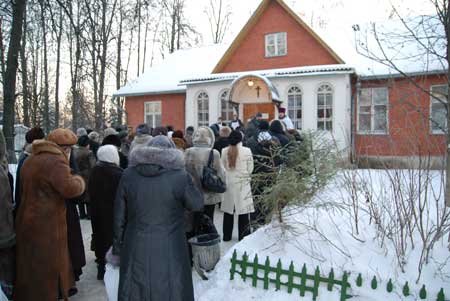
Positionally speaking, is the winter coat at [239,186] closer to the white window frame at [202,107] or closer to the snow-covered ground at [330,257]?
the snow-covered ground at [330,257]

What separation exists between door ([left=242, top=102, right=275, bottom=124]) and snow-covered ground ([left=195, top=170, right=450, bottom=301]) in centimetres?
1110

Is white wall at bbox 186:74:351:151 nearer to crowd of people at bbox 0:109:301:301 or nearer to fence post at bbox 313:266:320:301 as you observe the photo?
fence post at bbox 313:266:320:301

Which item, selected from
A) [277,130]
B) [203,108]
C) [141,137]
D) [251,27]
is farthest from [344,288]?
[251,27]

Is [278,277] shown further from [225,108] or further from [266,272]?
[225,108]

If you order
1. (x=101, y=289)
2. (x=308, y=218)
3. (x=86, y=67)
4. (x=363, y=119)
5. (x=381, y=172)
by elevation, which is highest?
(x=86, y=67)

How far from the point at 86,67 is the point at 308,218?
18.5 ft

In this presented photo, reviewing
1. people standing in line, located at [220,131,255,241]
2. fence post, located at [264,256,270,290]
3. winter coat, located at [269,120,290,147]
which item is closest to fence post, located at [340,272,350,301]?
fence post, located at [264,256,270,290]

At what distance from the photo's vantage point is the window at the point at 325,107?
47.2 feet

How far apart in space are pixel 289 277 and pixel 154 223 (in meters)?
1.69

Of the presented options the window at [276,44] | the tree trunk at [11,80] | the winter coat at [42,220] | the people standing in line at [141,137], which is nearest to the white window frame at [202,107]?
the window at [276,44]

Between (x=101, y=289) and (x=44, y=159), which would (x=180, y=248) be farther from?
(x=101, y=289)

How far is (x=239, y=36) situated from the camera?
1719cm

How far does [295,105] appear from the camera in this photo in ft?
49.8

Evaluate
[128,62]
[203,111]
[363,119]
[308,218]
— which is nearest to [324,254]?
[308,218]
